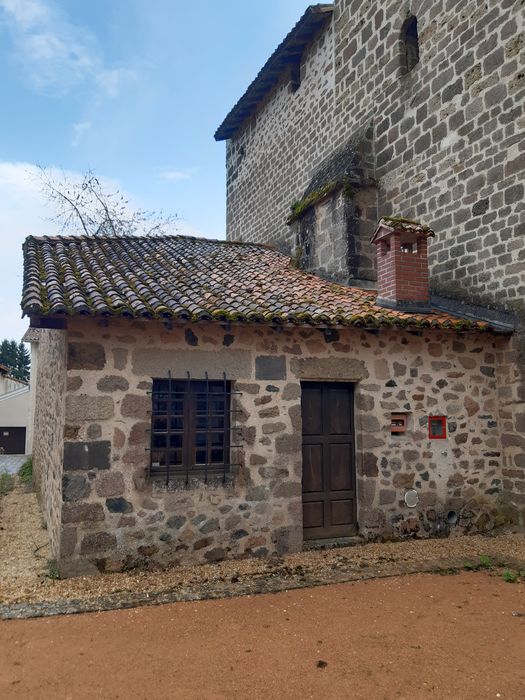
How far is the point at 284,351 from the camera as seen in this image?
6367mm

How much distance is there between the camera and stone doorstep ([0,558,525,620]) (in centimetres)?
452

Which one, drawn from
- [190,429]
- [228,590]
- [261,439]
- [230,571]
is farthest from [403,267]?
[228,590]

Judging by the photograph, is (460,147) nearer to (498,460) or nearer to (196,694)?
(498,460)

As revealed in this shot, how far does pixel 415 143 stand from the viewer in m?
8.59

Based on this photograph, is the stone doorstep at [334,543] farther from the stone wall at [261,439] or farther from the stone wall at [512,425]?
the stone wall at [512,425]

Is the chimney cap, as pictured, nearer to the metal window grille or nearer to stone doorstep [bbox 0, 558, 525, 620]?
the metal window grille

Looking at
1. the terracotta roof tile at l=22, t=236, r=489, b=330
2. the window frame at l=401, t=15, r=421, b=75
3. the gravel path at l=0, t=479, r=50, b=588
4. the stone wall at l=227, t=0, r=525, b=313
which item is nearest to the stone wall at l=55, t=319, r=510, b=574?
the terracotta roof tile at l=22, t=236, r=489, b=330

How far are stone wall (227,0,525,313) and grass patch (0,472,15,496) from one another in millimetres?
9199

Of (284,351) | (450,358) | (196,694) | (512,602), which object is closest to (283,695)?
(196,694)

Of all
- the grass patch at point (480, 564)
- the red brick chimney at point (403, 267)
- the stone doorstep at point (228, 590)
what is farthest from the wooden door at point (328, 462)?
the red brick chimney at point (403, 267)

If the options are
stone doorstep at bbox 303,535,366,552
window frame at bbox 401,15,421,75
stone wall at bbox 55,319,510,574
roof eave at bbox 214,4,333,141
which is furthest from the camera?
roof eave at bbox 214,4,333,141

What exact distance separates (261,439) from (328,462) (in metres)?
1.10

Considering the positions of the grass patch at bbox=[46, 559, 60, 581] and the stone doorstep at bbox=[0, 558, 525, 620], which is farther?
the grass patch at bbox=[46, 559, 60, 581]

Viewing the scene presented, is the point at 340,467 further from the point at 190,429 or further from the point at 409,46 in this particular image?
the point at 409,46
